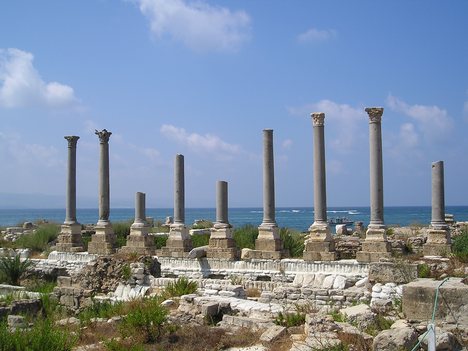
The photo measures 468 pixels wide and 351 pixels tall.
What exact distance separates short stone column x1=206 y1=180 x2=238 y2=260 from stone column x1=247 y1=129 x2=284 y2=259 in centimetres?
63

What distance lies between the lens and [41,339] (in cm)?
927

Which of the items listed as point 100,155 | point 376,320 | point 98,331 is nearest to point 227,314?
point 98,331

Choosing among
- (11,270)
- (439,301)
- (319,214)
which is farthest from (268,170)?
(439,301)

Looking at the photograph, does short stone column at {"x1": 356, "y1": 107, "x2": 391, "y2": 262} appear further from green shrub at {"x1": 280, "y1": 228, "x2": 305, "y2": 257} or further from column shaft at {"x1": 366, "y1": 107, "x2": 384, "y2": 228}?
green shrub at {"x1": 280, "y1": 228, "x2": 305, "y2": 257}

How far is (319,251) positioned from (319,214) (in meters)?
1.33

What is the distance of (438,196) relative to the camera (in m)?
18.3

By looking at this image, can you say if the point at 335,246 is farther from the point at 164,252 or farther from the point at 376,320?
the point at 376,320

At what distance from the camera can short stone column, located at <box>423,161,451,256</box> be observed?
17.6 metres

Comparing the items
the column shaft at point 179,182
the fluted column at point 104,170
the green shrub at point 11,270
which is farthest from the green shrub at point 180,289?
the fluted column at point 104,170

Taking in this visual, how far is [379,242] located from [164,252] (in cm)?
762

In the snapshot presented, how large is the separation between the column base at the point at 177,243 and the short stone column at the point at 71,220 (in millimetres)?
4591

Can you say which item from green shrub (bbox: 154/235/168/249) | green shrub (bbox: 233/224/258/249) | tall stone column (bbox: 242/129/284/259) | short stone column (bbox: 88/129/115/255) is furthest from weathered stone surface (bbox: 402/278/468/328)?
green shrub (bbox: 154/235/168/249)

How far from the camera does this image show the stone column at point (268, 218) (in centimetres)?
1917

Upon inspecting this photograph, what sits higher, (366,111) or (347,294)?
(366,111)
